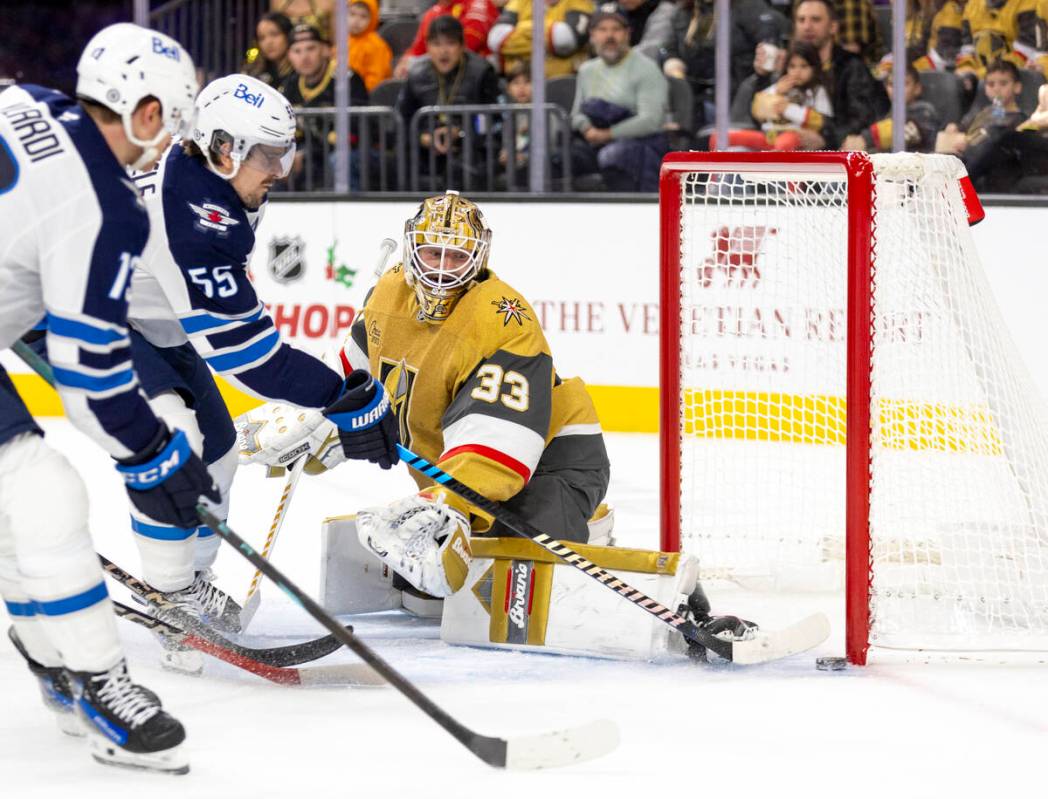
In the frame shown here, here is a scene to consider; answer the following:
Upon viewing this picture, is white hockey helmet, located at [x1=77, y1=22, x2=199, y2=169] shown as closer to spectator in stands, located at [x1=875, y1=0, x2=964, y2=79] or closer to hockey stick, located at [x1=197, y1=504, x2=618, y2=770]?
hockey stick, located at [x1=197, y1=504, x2=618, y2=770]

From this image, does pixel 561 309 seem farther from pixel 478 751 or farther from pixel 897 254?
pixel 478 751

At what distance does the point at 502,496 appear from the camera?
3072 millimetres

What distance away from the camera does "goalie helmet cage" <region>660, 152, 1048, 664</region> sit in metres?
2.99

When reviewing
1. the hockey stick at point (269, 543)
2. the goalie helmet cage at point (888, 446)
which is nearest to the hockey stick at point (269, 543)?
the hockey stick at point (269, 543)

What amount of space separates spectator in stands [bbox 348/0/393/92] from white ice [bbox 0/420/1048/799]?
349 centimetres

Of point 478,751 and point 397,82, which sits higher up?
point 397,82

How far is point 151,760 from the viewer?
2.36m

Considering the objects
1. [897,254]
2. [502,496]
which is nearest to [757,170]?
[897,254]

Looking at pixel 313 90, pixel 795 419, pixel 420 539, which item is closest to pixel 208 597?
pixel 420 539

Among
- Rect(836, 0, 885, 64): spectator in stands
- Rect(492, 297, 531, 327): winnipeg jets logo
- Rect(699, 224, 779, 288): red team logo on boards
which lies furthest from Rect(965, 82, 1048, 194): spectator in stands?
Rect(492, 297, 531, 327): winnipeg jets logo

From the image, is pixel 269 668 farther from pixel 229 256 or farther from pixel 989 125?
pixel 989 125

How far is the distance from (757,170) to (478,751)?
1.40 metres

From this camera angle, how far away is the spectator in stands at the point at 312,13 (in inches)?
249

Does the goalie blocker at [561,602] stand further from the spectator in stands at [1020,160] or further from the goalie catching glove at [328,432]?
the spectator in stands at [1020,160]
